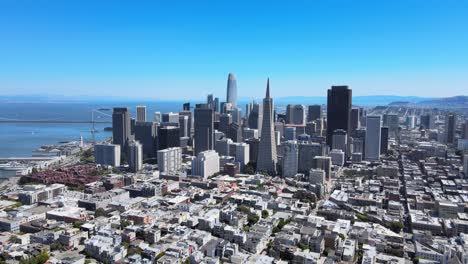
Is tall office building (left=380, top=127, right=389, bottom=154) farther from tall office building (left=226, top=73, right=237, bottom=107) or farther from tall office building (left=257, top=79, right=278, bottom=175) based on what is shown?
tall office building (left=226, top=73, right=237, bottom=107)

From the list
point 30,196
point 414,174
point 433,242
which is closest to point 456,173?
point 414,174

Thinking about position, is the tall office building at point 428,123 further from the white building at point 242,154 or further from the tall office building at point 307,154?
the white building at point 242,154

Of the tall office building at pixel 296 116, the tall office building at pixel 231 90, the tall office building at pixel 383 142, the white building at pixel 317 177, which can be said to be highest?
the tall office building at pixel 231 90

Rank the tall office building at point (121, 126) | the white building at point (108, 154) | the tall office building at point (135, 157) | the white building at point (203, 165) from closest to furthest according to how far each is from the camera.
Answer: the white building at point (203, 165)
the tall office building at point (135, 157)
the white building at point (108, 154)
the tall office building at point (121, 126)

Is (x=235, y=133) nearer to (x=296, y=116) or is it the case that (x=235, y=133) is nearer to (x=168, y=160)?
(x=168, y=160)

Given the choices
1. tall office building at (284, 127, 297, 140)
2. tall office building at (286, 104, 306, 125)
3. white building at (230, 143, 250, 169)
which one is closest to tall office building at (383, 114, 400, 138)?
tall office building at (286, 104, 306, 125)

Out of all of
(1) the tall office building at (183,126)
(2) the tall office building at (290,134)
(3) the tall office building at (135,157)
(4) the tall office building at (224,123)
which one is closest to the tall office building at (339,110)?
(2) the tall office building at (290,134)

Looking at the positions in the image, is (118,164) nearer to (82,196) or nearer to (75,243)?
(82,196)
